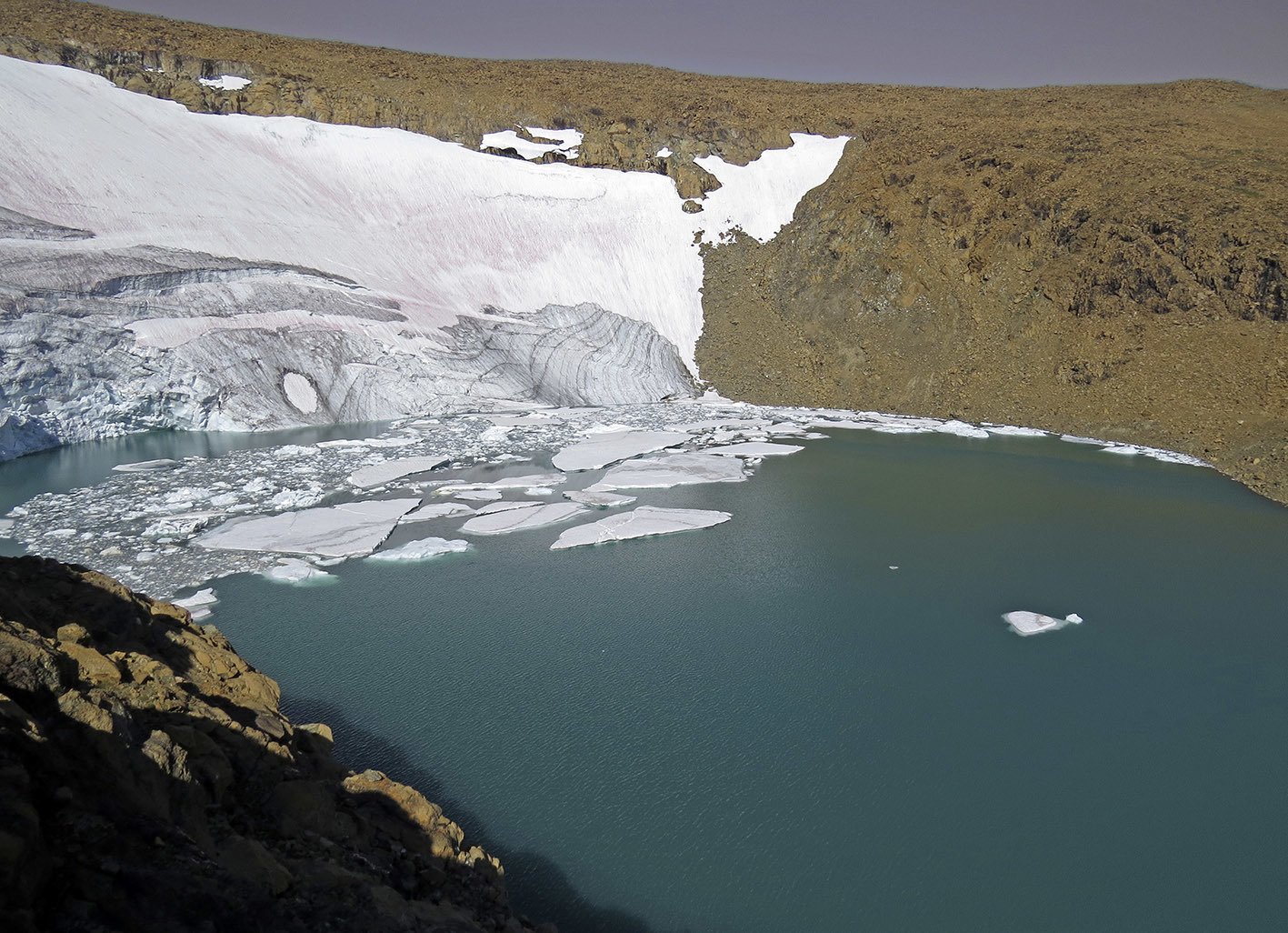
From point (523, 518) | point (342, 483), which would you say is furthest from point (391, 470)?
point (523, 518)

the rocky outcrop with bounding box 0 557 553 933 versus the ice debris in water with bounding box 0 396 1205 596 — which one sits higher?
the rocky outcrop with bounding box 0 557 553 933

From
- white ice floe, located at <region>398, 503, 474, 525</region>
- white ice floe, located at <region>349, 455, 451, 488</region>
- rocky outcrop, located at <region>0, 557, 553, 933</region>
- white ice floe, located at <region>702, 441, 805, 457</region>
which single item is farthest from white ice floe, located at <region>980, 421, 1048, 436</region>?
rocky outcrop, located at <region>0, 557, 553, 933</region>

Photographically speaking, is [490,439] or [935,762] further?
[490,439]

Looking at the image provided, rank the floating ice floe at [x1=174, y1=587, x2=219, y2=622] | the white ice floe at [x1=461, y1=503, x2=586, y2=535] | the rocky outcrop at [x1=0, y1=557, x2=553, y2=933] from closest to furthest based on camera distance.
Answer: the rocky outcrop at [x1=0, y1=557, x2=553, y2=933]
the floating ice floe at [x1=174, y1=587, x2=219, y2=622]
the white ice floe at [x1=461, y1=503, x2=586, y2=535]

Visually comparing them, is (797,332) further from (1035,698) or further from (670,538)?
(1035,698)

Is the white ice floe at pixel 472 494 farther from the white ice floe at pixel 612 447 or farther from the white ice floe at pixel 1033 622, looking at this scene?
the white ice floe at pixel 1033 622

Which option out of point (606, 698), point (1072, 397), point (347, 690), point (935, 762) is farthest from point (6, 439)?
point (1072, 397)

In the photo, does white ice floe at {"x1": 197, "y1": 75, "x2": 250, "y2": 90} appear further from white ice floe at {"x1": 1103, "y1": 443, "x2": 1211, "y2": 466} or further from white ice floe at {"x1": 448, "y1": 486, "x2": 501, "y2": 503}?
white ice floe at {"x1": 1103, "y1": 443, "x2": 1211, "y2": 466}
